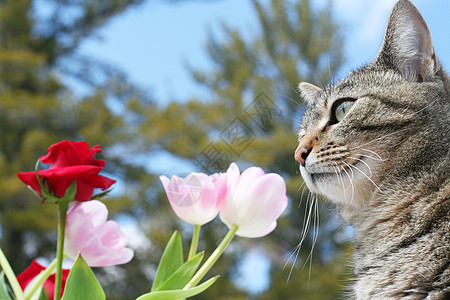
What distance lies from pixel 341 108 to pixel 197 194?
0.27 m

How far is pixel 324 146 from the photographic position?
59 centimetres

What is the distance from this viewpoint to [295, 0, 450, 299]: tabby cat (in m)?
0.53

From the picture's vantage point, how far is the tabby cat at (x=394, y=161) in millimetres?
528

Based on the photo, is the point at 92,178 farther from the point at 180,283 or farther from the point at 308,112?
the point at 308,112

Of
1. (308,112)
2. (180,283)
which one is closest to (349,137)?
(308,112)

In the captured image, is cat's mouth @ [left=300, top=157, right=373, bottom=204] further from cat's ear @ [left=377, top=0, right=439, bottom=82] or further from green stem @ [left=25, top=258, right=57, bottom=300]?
green stem @ [left=25, top=258, right=57, bottom=300]

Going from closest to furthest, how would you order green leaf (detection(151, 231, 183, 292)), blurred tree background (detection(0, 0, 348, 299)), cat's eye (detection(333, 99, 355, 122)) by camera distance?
green leaf (detection(151, 231, 183, 292)) → cat's eye (detection(333, 99, 355, 122)) → blurred tree background (detection(0, 0, 348, 299))

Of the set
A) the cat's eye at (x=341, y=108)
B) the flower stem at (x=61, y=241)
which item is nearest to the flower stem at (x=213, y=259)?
the flower stem at (x=61, y=241)

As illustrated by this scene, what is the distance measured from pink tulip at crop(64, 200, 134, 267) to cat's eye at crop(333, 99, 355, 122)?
32 cm

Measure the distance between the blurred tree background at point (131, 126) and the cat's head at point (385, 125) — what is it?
256 cm

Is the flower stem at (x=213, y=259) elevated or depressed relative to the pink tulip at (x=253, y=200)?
depressed

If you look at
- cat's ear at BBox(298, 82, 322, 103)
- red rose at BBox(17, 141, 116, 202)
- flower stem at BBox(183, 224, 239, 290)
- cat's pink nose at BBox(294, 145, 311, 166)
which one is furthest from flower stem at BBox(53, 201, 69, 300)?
cat's ear at BBox(298, 82, 322, 103)

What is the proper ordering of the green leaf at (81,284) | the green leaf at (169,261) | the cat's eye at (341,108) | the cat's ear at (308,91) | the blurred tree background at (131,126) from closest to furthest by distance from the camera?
1. the green leaf at (81,284)
2. the green leaf at (169,261)
3. the cat's eye at (341,108)
4. the cat's ear at (308,91)
5. the blurred tree background at (131,126)

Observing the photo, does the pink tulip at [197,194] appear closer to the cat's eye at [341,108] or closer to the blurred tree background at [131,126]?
the cat's eye at [341,108]
